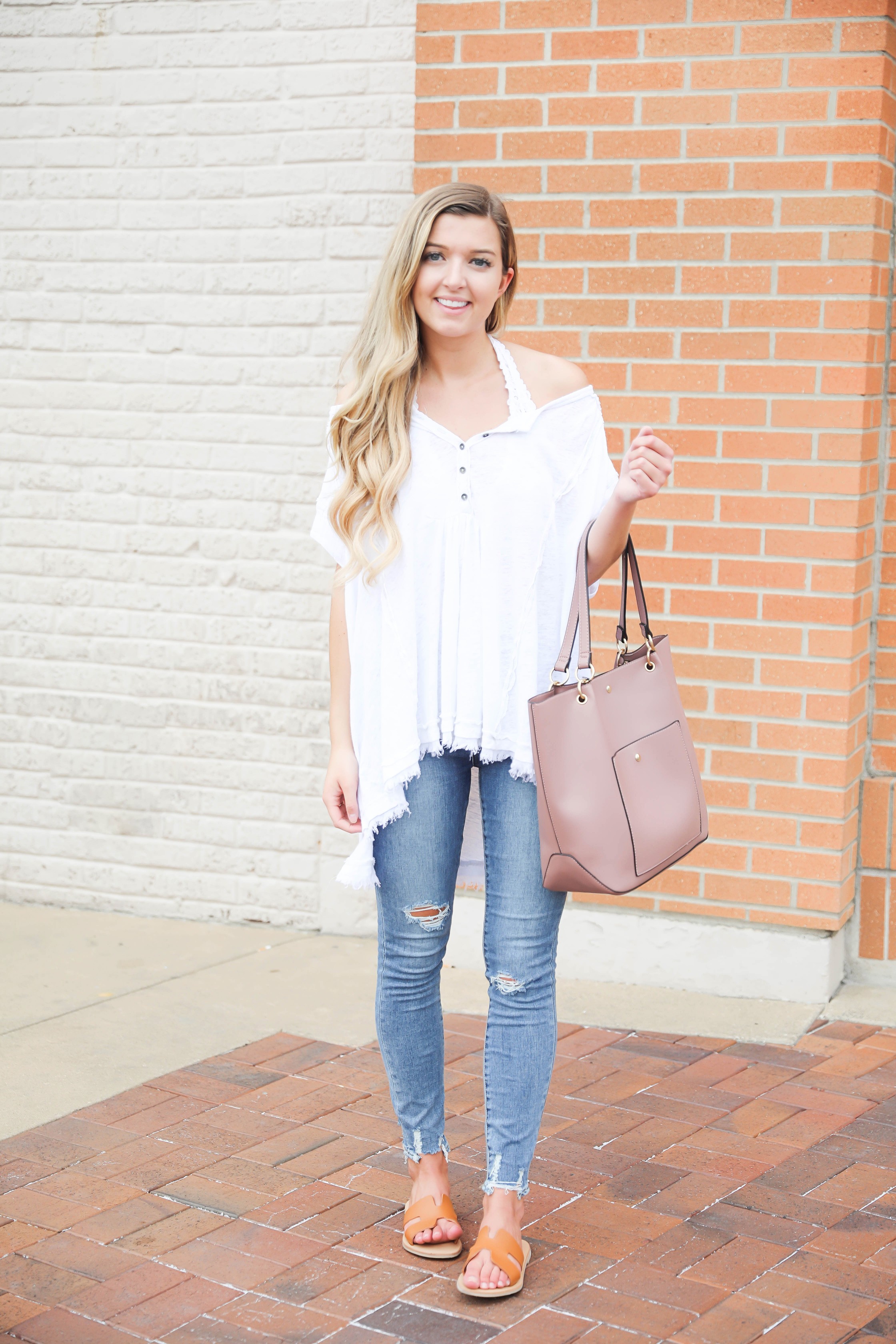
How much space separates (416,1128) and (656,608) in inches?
75.1

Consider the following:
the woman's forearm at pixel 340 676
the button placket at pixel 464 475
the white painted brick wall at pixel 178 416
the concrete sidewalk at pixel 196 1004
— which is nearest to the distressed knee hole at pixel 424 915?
the woman's forearm at pixel 340 676

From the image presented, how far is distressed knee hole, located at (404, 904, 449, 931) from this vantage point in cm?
285

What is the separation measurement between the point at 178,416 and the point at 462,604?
8.36ft

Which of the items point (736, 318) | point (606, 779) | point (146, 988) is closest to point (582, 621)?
point (606, 779)

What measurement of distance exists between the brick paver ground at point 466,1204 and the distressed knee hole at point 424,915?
0.65 metres

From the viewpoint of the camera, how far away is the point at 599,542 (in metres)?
2.81

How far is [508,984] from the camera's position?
2816 mm

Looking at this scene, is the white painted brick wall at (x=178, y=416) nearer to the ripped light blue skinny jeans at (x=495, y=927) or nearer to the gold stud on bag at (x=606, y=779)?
the ripped light blue skinny jeans at (x=495, y=927)

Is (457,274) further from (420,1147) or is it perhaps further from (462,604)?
(420,1147)

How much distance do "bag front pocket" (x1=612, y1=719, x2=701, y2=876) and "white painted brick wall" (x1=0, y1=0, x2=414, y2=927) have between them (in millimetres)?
2319

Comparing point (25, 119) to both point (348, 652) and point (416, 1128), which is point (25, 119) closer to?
point (348, 652)

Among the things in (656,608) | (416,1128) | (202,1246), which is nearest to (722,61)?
(656,608)

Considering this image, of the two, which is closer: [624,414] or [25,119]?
[624,414]

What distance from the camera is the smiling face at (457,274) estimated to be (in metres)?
2.78
